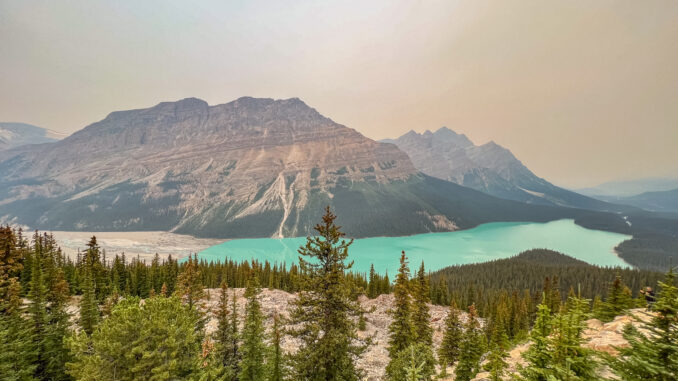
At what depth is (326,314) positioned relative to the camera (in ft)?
50.3

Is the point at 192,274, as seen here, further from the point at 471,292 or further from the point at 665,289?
the point at 471,292

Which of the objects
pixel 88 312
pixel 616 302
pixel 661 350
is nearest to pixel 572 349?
pixel 661 350

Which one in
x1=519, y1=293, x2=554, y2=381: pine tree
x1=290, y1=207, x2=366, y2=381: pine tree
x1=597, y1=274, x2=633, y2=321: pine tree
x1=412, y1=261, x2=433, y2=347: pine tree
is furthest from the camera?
x1=597, y1=274, x2=633, y2=321: pine tree

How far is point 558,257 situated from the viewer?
13450cm

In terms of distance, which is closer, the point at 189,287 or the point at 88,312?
the point at 88,312

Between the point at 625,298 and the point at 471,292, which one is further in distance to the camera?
the point at 471,292

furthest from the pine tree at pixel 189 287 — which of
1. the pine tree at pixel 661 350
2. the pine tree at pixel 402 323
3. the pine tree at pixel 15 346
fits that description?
the pine tree at pixel 661 350

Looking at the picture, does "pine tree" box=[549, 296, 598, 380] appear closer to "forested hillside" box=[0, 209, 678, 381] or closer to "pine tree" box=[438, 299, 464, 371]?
"forested hillside" box=[0, 209, 678, 381]

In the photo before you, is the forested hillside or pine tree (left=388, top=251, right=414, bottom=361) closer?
the forested hillside

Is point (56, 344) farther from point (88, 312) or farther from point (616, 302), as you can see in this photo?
point (616, 302)

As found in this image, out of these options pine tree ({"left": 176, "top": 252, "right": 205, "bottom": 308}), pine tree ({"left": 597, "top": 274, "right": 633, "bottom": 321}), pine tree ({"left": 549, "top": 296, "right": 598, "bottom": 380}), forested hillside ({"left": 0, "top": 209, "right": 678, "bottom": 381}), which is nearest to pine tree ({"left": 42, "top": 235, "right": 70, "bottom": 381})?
forested hillside ({"left": 0, "top": 209, "right": 678, "bottom": 381})

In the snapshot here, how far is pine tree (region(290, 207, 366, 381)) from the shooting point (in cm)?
1440

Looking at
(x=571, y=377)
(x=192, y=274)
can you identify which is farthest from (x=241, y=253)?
(x=571, y=377)

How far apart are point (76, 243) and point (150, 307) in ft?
813
